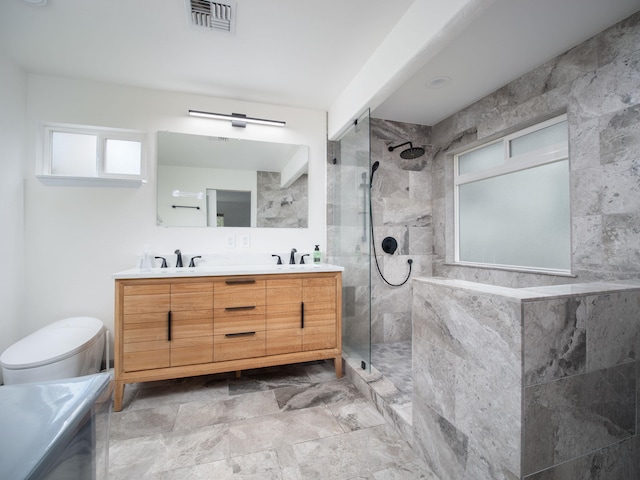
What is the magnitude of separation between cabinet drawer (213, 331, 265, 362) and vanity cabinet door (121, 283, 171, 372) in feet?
1.05

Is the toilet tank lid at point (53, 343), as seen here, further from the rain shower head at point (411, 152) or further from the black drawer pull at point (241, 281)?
the rain shower head at point (411, 152)

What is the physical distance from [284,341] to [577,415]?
165cm

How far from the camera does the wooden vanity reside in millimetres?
1807

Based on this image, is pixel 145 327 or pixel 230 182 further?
pixel 230 182

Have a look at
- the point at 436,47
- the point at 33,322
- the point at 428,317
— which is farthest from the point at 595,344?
the point at 33,322

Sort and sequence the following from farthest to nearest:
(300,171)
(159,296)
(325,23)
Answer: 1. (300,171)
2. (159,296)
3. (325,23)

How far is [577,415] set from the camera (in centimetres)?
102

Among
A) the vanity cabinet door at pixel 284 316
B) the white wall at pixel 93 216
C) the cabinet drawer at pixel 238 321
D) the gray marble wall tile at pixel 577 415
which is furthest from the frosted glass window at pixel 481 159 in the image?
the cabinet drawer at pixel 238 321

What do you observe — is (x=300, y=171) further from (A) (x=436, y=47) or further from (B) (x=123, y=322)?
(B) (x=123, y=322)

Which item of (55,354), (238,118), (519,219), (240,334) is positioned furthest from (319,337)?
(238,118)

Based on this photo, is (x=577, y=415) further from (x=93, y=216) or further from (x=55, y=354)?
(x=93, y=216)

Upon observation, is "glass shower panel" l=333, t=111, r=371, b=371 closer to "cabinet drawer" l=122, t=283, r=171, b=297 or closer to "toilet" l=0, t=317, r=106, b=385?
"cabinet drawer" l=122, t=283, r=171, b=297

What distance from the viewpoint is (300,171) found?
276 cm

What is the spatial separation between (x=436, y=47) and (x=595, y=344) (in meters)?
1.54
